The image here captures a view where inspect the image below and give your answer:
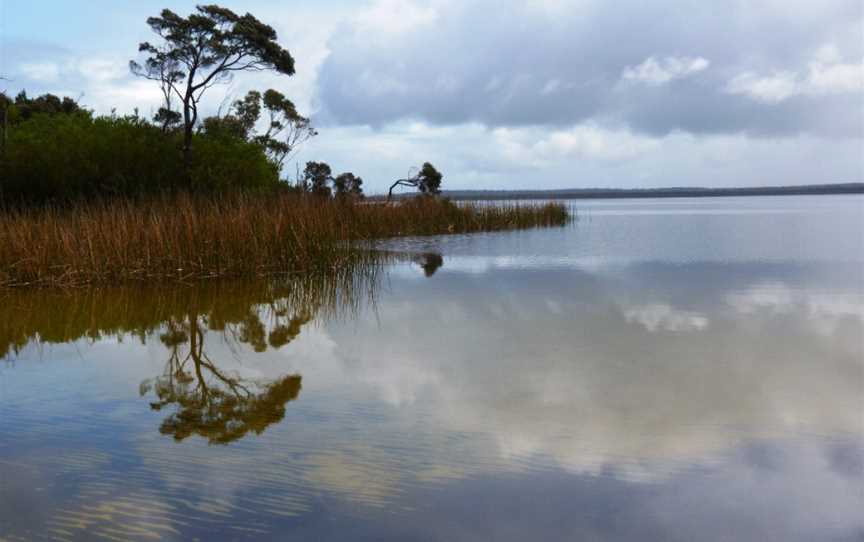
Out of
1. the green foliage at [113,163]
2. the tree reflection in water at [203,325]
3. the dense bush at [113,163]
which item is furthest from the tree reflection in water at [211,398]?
the dense bush at [113,163]

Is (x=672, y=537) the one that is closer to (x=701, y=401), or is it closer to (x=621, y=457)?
(x=621, y=457)

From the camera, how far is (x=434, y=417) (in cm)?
371

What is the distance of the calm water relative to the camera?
8.51ft

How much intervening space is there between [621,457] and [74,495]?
2076 millimetres

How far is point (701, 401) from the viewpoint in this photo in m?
3.97

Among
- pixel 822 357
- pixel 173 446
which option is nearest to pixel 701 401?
pixel 822 357

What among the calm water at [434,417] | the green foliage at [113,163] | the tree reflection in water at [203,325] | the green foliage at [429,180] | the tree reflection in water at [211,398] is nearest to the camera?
the calm water at [434,417]

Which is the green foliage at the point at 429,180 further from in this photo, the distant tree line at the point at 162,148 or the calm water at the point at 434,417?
the calm water at the point at 434,417

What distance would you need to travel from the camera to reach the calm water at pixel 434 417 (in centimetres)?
259

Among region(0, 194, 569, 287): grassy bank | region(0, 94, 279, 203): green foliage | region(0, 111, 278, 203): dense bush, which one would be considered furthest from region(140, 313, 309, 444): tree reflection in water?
region(0, 111, 278, 203): dense bush

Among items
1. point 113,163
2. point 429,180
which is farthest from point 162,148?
point 429,180

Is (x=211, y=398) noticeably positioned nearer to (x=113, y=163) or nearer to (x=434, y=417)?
(x=434, y=417)

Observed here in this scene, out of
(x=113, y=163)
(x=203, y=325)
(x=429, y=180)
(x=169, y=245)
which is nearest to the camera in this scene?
(x=203, y=325)

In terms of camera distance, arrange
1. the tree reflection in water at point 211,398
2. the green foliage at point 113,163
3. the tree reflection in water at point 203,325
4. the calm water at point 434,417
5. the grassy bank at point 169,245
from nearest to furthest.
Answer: the calm water at point 434,417
the tree reflection in water at point 211,398
the tree reflection in water at point 203,325
the grassy bank at point 169,245
the green foliage at point 113,163
